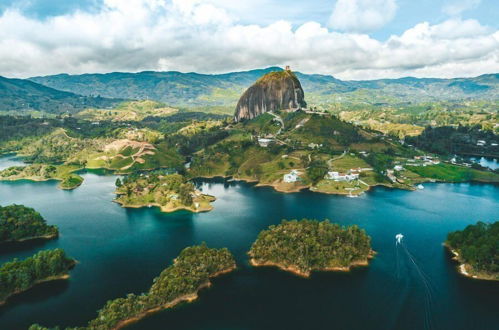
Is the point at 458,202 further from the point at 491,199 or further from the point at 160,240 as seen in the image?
the point at 160,240

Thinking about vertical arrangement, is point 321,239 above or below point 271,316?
above

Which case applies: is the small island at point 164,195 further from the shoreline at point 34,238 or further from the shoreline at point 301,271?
the shoreline at point 301,271

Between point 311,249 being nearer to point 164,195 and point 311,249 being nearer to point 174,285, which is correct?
point 174,285

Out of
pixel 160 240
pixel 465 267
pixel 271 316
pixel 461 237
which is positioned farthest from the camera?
pixel 160 240

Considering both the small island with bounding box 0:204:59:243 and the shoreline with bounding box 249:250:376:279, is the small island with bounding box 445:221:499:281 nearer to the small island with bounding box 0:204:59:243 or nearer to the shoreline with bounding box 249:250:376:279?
the shoreline with bounding box 249:250:376:279

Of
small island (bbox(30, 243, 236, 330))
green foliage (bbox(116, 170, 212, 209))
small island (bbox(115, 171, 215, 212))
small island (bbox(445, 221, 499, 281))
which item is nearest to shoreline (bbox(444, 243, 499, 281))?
small island (bbox(445, 221, 499, 281))

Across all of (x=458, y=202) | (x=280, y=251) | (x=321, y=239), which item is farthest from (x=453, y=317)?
(x=458, y=202)

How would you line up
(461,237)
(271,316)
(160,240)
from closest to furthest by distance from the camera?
(271,316), (461,237), (160,240)
